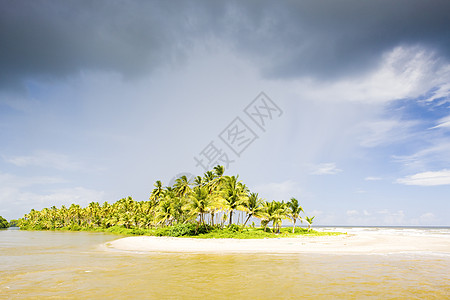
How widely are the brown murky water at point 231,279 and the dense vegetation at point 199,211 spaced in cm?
2423

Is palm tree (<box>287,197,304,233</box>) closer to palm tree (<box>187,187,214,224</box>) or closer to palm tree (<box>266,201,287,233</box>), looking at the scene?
palm tree (<box>266,201,287,233</box>)

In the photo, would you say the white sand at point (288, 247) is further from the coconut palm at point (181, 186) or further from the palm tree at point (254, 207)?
the coconut palm at point (181, 186)

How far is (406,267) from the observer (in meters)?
15.5

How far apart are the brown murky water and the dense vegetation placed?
79.5 feet

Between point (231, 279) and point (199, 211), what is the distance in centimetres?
2927

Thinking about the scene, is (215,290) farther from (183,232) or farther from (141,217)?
(141,217)

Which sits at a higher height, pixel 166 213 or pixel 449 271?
pixel 166 213

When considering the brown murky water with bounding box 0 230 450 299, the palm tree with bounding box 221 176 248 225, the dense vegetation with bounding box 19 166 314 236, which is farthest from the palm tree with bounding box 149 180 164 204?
the brown murky water with bounding box 0 230 450 299

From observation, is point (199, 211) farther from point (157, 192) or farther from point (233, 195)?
point (157, 192)

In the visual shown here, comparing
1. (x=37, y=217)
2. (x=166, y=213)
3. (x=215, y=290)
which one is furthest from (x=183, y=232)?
(x=37, y=217)

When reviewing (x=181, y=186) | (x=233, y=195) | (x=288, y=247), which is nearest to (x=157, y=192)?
(x=181, y=186)

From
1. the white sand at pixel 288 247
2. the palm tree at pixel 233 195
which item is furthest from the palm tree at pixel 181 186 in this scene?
the white sand at pixel 288 247

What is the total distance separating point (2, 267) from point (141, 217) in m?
57.7

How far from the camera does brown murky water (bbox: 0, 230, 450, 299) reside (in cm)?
1017
